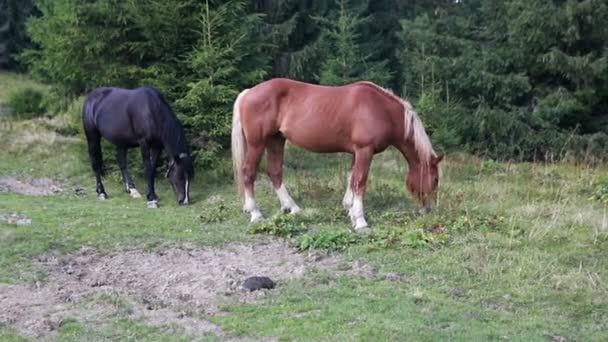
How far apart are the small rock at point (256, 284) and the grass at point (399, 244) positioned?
11cm

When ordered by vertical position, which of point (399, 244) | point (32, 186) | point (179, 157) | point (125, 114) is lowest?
point (32, 186)

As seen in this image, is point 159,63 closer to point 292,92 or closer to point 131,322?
point 292,92

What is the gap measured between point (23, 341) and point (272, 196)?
5215mm

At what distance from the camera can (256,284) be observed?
196 inches

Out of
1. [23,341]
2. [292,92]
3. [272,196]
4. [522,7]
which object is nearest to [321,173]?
[272,196]

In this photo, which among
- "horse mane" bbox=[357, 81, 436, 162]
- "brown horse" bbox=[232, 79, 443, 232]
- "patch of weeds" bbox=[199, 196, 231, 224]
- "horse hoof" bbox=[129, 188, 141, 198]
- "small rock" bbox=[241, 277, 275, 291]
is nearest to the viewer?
"small rock" bbox=[241, 277, 275, 291]

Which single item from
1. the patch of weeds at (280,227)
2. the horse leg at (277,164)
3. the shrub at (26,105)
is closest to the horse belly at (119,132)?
the horse leg at (277,164)

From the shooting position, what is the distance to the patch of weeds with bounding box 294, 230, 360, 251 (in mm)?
6016

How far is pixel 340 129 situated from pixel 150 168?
3286 millimetres

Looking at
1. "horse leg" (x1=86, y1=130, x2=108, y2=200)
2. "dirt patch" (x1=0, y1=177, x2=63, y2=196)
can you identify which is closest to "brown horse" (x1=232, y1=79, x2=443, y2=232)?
"horse leg" (x1=86, y1=130, x2=108, y2=200)

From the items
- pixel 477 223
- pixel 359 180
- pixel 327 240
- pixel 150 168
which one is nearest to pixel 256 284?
pixel 327 240

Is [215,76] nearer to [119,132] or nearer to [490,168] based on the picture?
[119,132]

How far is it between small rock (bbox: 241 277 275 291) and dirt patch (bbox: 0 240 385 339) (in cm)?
6

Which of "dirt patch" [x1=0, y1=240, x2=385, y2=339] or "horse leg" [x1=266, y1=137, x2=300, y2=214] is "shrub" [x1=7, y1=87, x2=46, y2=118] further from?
"dirt patch" [x1=0, y1=240, x2=385, y2=339]
